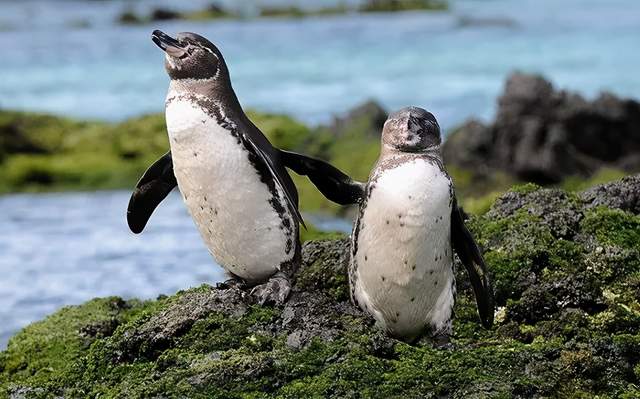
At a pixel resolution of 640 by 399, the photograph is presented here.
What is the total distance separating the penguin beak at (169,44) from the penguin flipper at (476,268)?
1466 millimetres

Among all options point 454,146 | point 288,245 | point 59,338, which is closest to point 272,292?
point 288,245

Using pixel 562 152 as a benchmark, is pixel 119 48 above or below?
below

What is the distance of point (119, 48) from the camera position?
162 ft

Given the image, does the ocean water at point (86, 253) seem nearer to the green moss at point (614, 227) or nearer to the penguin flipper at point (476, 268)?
the green moss at point (614, 227)

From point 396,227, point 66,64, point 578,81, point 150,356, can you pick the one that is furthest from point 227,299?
point 66,64

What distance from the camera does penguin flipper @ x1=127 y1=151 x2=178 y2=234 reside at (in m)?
6.30

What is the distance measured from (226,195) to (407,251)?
0.90 metres

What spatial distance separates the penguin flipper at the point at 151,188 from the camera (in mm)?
6301

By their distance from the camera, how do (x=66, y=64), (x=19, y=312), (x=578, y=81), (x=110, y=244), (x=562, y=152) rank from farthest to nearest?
(x=66, y=64)
(x=578, y=81)
(x=562, y=152)
(x=110, y=244)
(x=19, y=312)

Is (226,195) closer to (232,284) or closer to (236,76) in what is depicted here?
(232,284)

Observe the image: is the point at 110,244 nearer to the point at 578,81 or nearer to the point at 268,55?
the point at 578,81

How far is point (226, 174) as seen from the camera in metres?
5.75

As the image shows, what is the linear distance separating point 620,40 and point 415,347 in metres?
44.3

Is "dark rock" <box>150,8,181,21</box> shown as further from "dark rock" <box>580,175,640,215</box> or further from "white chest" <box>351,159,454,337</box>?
"white chest" <box>351,159,454,337</box>
